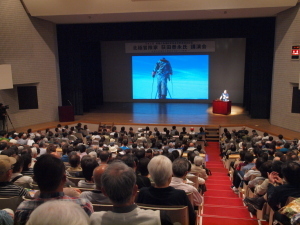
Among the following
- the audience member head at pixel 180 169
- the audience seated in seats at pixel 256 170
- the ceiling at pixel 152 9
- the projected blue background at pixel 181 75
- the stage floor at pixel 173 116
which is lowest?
the stage floor at pixel 173 116

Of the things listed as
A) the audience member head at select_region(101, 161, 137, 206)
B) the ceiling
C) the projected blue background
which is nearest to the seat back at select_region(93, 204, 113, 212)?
the audience member head at select_region(101, 161, 137, 206)

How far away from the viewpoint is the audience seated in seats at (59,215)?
3.99 ft

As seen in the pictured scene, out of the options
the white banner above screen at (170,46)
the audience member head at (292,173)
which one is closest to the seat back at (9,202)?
the audience member head at (292,173)

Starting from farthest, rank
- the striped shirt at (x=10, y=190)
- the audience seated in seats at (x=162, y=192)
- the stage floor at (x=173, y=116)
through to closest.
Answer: the stage floor at (x=173, y=116), the striped shirt at (x=10, y=190), the audience seated in seats at (x=162, y=192)

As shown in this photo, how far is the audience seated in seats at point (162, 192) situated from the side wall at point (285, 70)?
8958 millimetres

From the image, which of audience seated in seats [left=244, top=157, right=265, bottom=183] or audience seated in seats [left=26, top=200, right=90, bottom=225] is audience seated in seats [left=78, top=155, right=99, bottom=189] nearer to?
audience seated in seats [left=26, top=200, right=90, bottom=225]

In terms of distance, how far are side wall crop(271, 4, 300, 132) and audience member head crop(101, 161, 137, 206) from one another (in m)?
9.61

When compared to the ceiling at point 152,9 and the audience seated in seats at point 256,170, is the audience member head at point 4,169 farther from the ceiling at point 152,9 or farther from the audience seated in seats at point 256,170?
the ceiling at point 152,9

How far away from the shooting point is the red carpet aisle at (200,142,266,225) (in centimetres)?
366

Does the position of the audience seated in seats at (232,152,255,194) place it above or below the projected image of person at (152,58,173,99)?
below

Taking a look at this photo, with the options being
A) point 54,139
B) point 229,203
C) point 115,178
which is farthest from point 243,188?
point 54,139

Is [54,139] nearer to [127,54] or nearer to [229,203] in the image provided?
[229,203]

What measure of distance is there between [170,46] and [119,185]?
1381 centimetres

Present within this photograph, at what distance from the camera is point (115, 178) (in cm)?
167
